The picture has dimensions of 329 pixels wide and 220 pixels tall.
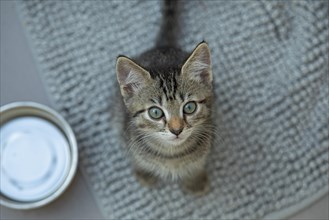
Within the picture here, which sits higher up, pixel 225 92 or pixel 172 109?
pixel 172 109

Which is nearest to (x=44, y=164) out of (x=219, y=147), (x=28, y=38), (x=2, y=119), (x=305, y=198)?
(x=2, y=119)

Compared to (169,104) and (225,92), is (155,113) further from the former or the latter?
(225,92)

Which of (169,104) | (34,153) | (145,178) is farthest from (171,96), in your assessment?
(34,153)

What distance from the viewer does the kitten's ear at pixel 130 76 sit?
3.61ft

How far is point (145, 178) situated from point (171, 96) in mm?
406

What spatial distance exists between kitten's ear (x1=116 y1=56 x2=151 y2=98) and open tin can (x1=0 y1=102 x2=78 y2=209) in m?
0.33

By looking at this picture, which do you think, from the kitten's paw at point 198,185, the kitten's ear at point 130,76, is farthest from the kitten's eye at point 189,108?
the kitten's paw at point 198,185

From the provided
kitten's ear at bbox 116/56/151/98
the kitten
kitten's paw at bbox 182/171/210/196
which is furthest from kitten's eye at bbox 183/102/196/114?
kitten's paw at bbox 182/171/210/196

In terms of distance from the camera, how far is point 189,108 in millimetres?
1159

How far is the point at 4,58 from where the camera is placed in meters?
1.56

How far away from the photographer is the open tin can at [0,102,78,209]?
1436 mm

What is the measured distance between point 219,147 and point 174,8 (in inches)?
17.0

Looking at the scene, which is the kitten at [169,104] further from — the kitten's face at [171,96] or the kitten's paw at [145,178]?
the kitten's paw at [145,178]

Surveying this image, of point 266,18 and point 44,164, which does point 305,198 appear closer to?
point 266,18
